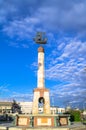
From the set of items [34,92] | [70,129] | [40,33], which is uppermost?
[40,33]

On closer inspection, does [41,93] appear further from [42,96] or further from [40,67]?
[40,67]

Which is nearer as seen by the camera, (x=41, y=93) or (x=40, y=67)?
(x=41, y=93)

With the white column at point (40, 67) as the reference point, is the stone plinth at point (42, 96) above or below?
below

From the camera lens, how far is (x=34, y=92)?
3897 centimetres

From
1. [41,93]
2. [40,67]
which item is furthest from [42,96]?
[40,67]

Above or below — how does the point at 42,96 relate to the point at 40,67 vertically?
below

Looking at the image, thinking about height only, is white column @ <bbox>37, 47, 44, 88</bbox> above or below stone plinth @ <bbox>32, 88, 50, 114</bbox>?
above

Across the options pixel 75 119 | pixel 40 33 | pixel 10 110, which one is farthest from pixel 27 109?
pixel 40 33

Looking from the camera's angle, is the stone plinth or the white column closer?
the stone plinth

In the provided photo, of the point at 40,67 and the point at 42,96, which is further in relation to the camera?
the point at 40,67

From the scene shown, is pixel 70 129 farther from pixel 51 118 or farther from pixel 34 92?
pixel 34 92

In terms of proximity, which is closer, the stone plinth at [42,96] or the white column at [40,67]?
the stone plinth at [42,96]

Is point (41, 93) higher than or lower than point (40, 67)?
lower

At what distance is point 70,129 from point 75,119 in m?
27.8
